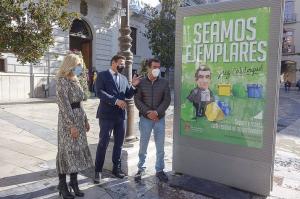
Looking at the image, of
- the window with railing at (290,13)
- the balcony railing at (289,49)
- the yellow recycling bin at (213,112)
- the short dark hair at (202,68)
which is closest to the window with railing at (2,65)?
the short dark hair at (202,68)

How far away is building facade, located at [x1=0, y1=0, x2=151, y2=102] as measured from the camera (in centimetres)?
1536

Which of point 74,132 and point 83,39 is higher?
point 83,39

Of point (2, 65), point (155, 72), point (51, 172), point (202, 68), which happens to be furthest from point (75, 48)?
point (202, 68)

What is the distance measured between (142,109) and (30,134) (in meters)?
4.14

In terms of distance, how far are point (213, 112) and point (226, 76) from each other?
0.54m

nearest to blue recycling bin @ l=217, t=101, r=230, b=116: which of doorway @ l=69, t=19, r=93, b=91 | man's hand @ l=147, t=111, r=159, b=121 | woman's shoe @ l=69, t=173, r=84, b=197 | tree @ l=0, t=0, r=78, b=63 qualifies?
man's hand @ l=147, t=111, r=159, b=121

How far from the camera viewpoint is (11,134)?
7.81m

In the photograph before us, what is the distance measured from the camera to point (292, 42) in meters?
42.0

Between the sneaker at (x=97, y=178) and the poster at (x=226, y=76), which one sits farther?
the sneaker at (x=97, y=178)

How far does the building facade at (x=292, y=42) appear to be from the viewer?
41.4 meters

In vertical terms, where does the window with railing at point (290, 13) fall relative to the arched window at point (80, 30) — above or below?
above

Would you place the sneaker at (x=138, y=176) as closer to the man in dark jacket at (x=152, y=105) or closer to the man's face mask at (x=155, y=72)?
the man in dark jacket at (x=152, y=105)

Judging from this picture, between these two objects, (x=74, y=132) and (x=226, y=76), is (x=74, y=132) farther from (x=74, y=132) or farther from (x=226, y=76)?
(x=226, y=76)

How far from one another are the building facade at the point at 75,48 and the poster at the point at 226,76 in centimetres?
1150
